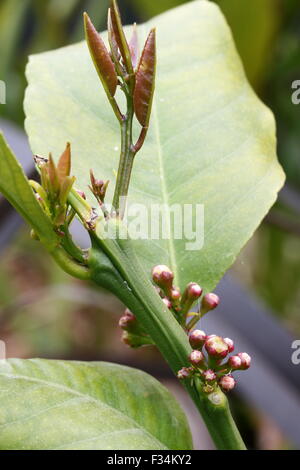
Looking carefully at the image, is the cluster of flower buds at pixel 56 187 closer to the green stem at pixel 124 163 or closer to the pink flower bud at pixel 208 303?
the green stem at pixel 124 163

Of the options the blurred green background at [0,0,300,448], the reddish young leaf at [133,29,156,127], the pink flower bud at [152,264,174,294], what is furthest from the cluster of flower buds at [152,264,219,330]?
the blurred green background at [0,0,300,448]

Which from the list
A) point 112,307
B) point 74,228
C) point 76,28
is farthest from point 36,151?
point 76,28

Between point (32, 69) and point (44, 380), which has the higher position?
point (32, 69)

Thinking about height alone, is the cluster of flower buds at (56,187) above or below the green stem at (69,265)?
above

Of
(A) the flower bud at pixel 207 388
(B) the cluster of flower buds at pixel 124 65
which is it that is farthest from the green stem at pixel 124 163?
(A) the flower bud at pixel 207 388

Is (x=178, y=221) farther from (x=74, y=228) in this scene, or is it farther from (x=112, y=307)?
(x=112, y=307)

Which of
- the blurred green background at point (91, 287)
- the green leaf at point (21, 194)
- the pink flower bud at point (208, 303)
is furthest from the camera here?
the blurred green background at point (91, 287)

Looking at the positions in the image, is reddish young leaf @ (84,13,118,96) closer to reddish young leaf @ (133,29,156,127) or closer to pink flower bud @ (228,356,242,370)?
reddish young leaf @ (133,29,156,127)
